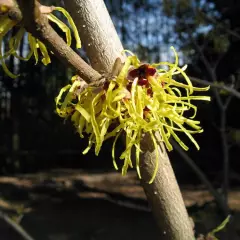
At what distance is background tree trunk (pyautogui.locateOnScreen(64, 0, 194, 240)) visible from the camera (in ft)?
1.97

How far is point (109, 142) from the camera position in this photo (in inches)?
98.3

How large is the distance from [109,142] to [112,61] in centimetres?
191

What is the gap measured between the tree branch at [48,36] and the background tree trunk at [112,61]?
0.24ft

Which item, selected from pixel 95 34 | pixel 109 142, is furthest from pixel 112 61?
pixel 109 142

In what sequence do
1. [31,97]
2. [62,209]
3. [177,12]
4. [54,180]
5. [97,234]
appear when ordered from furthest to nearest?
[31,97], [54,180], [62,209], [97,234], [177,12]

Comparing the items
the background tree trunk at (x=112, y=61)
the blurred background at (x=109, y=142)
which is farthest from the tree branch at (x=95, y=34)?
the blurred background at (x=109, y=142)

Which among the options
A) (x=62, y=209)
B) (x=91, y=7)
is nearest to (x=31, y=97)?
(x=62, y=209)

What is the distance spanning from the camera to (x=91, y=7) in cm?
62

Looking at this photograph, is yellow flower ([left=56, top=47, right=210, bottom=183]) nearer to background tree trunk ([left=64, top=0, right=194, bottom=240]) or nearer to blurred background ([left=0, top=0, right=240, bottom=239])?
background tree trunk ([left=64, top=0, right=194, bottom=240])

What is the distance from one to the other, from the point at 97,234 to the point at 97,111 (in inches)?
98.1

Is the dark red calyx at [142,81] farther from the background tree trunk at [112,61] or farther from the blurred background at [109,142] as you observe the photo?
the blurred background at [109,142]

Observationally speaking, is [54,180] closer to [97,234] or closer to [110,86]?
[97,234]

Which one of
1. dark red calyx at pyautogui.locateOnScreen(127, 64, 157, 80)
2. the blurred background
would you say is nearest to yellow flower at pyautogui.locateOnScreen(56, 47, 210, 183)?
dark red calyx at pyautogui.locateOnScreen(127, 64, 157, 80)

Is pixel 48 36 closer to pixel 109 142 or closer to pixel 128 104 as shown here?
pixel 128 104
